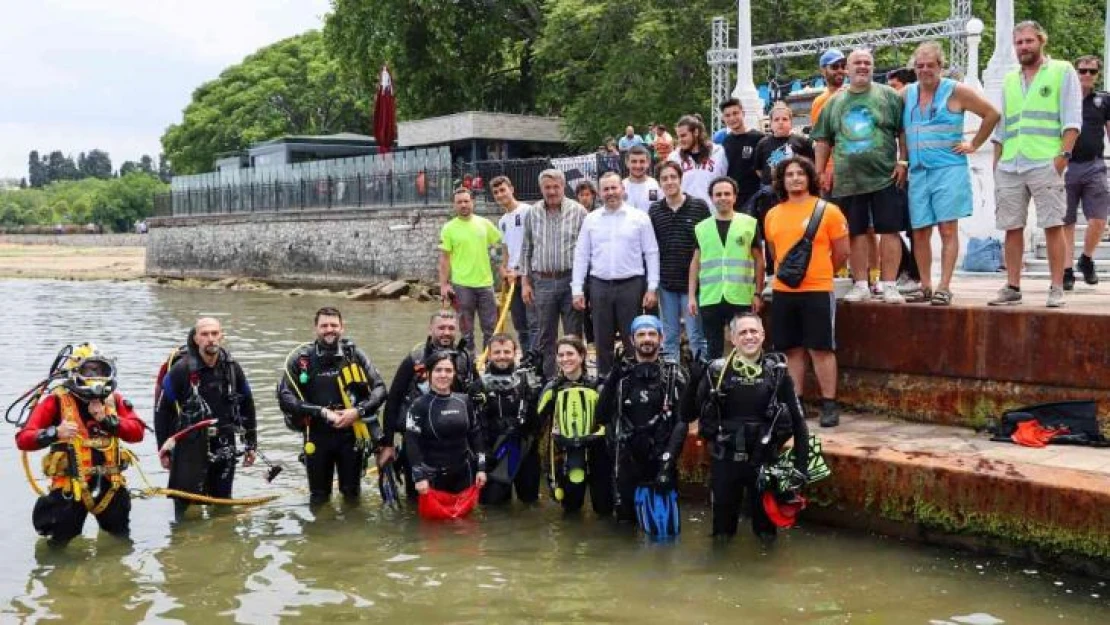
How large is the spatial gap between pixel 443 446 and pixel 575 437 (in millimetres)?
912

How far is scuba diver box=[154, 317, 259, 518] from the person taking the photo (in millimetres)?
8406

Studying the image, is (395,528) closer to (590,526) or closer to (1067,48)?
(590,526)

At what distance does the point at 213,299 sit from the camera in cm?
3453

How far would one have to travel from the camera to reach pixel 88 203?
12494 cm

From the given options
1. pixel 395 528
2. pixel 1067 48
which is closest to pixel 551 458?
pixel 395 528

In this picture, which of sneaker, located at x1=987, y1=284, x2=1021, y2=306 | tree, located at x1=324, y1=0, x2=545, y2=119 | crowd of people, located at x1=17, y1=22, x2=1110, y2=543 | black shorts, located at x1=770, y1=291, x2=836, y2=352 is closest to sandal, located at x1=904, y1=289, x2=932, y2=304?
crowd of people, located at x1=17, y1=22, x2=1110, y2=543

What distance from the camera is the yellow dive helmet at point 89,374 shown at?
7.66 metres

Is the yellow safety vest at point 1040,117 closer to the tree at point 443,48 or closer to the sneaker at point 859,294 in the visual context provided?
the sneaker at point 859,294

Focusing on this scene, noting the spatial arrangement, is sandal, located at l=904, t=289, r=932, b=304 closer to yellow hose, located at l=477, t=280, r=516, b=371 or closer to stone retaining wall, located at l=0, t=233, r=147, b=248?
yellow hose, located at l=477, t=280, r=516, b=371

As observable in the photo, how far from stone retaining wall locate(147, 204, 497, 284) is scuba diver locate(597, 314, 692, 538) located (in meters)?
23.9

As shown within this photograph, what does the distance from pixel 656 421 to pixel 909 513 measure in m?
1.63

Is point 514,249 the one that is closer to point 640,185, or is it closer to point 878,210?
point 640,185

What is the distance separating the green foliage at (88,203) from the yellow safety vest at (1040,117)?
7524cm

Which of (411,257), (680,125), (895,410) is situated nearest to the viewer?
(895,410)
